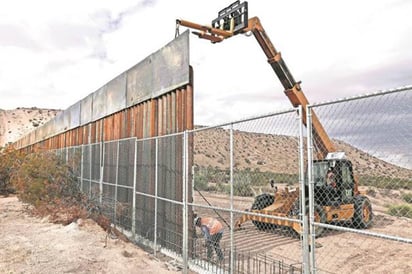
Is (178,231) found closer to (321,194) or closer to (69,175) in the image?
(321,194)

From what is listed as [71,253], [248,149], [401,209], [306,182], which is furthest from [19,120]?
[401,209]

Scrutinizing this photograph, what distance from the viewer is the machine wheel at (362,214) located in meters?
11.9

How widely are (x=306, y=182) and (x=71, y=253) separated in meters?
6.44

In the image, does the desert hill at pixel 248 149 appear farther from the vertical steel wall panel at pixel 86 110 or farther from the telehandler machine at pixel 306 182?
the vertical steel wall panel at pixel 86 110

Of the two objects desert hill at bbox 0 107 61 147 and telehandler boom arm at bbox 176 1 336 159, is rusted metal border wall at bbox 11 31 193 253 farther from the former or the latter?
desert hill at bbox 0 107 61 147

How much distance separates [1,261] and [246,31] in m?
8.44

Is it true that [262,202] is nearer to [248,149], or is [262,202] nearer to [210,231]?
[210,231]

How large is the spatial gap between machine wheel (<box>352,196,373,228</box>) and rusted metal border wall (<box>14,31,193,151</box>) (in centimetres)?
640

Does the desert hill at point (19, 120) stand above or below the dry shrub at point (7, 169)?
above

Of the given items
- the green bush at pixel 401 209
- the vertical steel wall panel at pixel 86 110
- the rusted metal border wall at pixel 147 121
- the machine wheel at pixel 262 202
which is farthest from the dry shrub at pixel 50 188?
the green bush at pixel 401 209

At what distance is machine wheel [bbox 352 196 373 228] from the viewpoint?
1189 cm

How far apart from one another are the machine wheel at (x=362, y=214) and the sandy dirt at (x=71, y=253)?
6.41 meters

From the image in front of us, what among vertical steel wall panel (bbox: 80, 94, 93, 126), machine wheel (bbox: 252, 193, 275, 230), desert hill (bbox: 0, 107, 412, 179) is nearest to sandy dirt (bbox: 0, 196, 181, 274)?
desert hill (bbox: 0, 107, 412, 179)

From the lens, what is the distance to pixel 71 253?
8.62m
